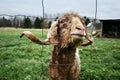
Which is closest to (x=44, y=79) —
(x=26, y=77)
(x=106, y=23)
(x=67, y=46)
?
(x=26, y=77)

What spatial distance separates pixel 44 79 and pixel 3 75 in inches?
36.4

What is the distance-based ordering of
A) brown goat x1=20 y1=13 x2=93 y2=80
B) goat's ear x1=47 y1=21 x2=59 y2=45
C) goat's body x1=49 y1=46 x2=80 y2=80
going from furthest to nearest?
goat's body x1=49 y1=46 x2=80 y2=80, goat's ear x1=47 y1=21 x2=59 y2=45, brown goat x1=20 y1=13 x2=93 y2=80

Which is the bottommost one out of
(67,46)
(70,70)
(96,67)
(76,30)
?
(96,67)

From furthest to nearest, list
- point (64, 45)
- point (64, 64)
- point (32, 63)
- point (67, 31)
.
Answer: point (32, 63) < point (64, 64) < point (64, 45) < point (67, 31)

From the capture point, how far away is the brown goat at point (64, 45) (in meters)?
4.00

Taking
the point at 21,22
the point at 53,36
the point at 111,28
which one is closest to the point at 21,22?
the point at 21,22

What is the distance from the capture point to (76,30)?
3615mm

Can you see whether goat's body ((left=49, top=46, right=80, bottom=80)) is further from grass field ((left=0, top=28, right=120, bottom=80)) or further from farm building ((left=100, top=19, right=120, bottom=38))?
farm building ((left=100, top=19, right=120, bottom=38))

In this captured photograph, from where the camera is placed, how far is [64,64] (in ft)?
14.7

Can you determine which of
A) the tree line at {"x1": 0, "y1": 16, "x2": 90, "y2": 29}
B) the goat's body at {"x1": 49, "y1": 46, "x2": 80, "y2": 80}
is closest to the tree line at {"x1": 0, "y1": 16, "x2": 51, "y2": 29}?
the tree line at {"x1": 0, "y1": 16, "x2": 90, "y2": 29}

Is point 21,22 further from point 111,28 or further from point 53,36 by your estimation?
point 111,28

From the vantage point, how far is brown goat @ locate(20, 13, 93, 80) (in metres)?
4.00

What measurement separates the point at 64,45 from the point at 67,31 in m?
0.26

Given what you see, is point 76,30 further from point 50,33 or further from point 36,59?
point 36,59
